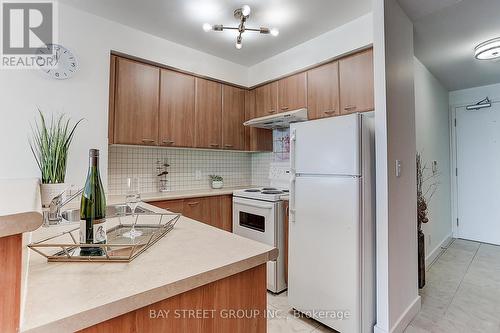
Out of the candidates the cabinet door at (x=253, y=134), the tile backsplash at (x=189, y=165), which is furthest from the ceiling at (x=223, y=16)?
the tile backsplash at (x=189, y=165)

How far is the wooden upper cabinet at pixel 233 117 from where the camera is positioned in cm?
322

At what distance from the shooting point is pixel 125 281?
0.61 m

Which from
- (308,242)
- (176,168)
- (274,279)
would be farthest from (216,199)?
(308,242)

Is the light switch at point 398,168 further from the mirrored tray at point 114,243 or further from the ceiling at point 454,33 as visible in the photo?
the mirrored tray at point 114,243

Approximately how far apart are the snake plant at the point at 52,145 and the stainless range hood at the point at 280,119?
1.89 meters

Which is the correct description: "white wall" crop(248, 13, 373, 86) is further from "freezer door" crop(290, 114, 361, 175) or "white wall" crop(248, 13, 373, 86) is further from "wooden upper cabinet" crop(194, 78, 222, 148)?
"freezer door" crop(290, 114, 361, 175)

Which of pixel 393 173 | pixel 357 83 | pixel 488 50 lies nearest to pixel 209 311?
pixel 393 173

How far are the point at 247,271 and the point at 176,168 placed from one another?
253 centimetres

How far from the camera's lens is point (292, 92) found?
2.91 metres

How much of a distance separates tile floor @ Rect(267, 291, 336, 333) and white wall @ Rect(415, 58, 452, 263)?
80.1 inches

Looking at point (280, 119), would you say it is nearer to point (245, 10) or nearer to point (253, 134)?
point (253, 134)

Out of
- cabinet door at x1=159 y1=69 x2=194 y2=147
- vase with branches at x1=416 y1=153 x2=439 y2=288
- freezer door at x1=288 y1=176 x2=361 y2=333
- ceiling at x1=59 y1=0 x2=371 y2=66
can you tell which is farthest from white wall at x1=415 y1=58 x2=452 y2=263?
cabinet door at x1=159 y1=69 x2=194 y2=147

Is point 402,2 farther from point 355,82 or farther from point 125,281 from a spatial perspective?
point 125,281

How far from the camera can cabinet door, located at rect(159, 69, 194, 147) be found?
271cm
